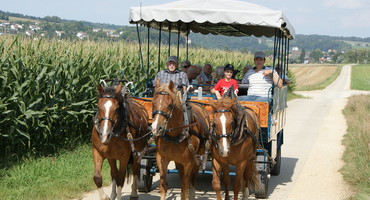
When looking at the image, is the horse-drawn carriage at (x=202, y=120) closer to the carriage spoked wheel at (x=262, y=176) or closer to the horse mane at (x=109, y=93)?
the carriage spoked wheel at (x=262, y=176)

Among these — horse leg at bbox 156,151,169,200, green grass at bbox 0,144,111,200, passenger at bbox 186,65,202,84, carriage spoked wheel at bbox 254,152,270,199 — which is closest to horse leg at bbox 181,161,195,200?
horse leg at bbox 156,151,169,200

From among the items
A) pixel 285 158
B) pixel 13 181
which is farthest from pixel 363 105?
pixel 13 181

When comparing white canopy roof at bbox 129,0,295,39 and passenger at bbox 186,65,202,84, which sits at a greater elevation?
white canopy roof at bbox 129,0,295,39

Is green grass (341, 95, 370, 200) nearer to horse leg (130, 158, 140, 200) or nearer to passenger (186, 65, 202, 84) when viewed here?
horse leg (130, 158, 140, 200)

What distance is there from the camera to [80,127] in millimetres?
12516

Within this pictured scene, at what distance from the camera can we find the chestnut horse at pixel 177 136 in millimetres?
7027

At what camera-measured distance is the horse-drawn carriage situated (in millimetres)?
7387

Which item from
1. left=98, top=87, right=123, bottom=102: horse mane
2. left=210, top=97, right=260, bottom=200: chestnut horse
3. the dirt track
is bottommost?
the dirt track

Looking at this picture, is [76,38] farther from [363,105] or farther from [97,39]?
[363,105]

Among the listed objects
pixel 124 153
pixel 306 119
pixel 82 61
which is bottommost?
pixel 306 119

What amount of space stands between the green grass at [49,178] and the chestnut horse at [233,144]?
2.47 metres

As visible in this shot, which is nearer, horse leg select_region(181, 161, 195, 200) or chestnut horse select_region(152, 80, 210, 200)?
chestnut horse select_region(152, 80, 210, 200)

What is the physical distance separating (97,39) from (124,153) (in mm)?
7672

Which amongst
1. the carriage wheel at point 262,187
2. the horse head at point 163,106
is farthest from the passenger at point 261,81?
the horse head at point 163,106
